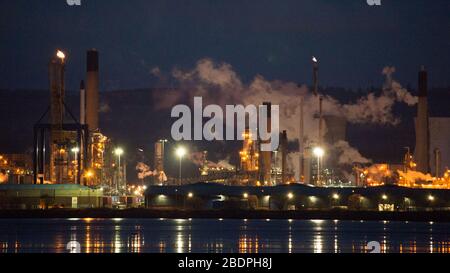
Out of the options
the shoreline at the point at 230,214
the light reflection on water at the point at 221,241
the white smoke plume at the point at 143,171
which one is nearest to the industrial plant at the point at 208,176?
the shoreline at the point at 230,214

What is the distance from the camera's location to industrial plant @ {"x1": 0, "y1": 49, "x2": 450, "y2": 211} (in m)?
111

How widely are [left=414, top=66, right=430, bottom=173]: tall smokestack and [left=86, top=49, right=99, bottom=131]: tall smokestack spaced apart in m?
41.9

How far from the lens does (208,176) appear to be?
151000 millimetres

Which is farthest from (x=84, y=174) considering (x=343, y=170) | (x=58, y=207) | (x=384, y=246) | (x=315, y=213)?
(x=384, y=246)

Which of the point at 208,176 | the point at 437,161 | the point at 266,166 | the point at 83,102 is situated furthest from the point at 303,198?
the point at 437,161

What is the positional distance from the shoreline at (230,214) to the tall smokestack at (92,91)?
20302 millimetres

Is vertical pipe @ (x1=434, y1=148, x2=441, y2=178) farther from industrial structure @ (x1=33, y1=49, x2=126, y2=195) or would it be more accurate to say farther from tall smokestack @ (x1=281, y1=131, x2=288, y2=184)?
industrial structure @ (x1=33, y1=49, x2=126, y2=195)

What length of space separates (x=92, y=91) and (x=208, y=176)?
32.1 metres

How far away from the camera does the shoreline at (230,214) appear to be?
104 m

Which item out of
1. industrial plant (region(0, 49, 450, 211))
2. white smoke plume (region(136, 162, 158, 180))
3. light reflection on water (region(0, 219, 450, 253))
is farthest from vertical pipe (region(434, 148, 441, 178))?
light reflection on water (region(0, 219, 450, 253))

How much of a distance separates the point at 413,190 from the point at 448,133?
5003 centimetres
